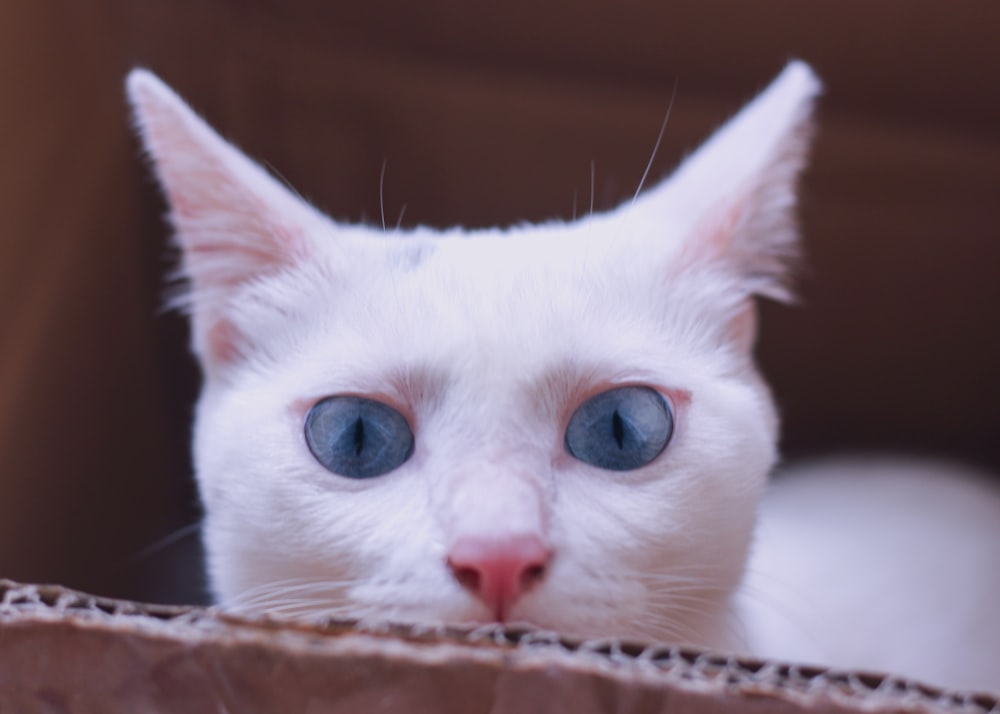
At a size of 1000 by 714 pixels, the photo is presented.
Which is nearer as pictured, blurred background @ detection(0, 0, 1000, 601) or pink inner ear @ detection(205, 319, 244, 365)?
pink inner ear @ detection(205, 319, 244, 365)

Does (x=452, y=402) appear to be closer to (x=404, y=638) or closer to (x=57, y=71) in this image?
(x=404, y=638)

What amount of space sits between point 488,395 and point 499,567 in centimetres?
15

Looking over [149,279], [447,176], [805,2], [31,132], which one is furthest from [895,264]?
[31,132]

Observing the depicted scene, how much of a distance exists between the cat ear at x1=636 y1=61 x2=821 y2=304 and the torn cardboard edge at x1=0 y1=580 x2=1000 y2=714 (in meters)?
0.49

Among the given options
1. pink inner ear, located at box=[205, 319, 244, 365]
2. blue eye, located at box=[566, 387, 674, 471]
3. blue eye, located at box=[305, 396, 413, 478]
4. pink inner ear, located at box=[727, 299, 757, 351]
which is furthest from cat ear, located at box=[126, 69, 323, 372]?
pink inner ear, located at box=[727, 299, 757, 351]

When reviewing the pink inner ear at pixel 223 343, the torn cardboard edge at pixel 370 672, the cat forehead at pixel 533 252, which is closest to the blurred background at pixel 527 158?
the pink inner ear at pixel 223 343

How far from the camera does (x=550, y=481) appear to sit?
80cm

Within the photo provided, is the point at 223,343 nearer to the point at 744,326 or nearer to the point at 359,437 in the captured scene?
the point at 359,437

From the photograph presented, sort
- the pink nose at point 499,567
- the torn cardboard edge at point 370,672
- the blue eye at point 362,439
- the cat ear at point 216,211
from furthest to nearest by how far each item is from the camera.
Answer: the cat ear at point 216,211
the blue eye at point 362,439
the pink nose at point 499,567
the torn cardboard edge at point 370,672

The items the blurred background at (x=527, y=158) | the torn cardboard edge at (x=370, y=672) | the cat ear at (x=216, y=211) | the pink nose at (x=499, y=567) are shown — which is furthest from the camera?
the blurred background at (x=527, y=158)

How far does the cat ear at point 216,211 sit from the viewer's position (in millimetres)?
960

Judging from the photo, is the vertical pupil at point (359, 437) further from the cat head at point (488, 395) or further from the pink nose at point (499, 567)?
the pink nose at point (499, 567)

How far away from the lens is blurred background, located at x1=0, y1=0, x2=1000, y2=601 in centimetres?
143

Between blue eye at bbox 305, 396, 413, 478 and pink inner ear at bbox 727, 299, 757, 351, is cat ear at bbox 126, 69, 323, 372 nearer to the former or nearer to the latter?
blue eye at bbox 305, 396, 413, 478
